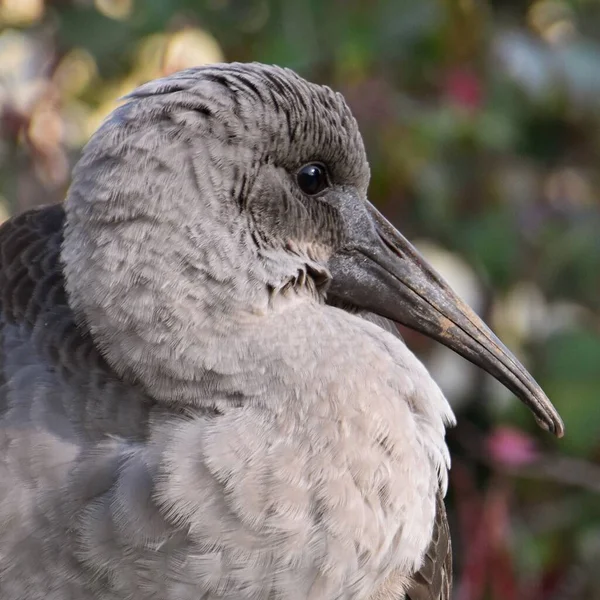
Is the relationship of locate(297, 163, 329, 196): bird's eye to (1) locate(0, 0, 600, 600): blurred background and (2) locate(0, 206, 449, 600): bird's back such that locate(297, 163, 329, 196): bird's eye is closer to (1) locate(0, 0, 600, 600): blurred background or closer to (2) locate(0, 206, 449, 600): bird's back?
A: (2) locate(0, 206, 449, 600): bird's back

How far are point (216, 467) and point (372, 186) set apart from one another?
3.83 feet

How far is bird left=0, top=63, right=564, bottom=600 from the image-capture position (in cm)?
107

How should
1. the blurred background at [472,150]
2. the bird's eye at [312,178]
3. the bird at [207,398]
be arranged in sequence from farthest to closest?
the blurred background at [472,150], the bird's eye at [312,178], the bird at [207,398]

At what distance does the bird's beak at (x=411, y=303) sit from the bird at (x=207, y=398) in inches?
2.9

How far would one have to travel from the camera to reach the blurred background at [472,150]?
6.23ft

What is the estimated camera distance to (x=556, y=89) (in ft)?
6.78

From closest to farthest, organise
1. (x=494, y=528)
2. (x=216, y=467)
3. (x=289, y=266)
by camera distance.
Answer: (x=216, y=467), (x=289, y=266), (x=494, y=528)

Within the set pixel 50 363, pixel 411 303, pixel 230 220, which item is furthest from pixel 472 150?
pixel 50 363

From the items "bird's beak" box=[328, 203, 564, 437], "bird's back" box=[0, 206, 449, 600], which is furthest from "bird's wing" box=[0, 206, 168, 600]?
"bird's beak" box=[328, 203, 564, 437]

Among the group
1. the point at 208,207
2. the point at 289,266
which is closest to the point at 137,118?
the point at 208,207

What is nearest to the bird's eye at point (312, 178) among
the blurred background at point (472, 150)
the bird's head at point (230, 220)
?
the bird's head at point (230, 220)

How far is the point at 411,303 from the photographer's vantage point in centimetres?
126

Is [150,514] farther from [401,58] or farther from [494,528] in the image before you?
[401,58]

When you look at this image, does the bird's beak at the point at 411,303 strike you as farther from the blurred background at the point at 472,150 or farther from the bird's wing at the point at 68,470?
the blurred background at the point at 472,150
